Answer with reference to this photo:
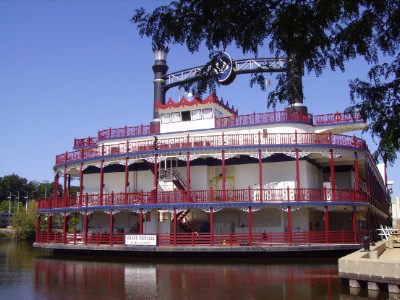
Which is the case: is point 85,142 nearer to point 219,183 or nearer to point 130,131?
point 130,131

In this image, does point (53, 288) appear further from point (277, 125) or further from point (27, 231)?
point (27, 231)

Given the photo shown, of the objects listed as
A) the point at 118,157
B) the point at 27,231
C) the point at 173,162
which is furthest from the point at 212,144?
the point at 27,231

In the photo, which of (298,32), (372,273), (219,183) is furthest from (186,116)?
(298,32)

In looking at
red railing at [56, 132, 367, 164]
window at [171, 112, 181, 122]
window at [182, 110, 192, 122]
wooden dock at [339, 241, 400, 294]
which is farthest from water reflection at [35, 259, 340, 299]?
window at [171, 112, 181, 122]

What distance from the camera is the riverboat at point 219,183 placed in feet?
96.4

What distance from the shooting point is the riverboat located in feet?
96.4

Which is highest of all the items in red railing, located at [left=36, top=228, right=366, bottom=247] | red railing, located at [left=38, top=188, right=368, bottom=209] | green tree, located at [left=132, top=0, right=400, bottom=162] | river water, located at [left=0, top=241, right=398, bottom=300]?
green tree, located at [left=132, top=0, right=400, bottom=162]

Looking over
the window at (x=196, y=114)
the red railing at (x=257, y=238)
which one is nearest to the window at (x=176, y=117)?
the window at (x=196, y=114)

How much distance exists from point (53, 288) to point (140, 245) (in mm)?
11504

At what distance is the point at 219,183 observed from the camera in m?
34.3

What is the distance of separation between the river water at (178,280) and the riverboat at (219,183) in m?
2.56

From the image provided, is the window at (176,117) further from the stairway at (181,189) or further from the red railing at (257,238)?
the red railing at (257,238)

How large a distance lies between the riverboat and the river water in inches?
101

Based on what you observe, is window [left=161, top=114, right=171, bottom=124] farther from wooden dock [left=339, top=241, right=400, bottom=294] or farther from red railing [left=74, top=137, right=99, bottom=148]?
wooden dock [left=339, top=241, right=400, bottom=294]
